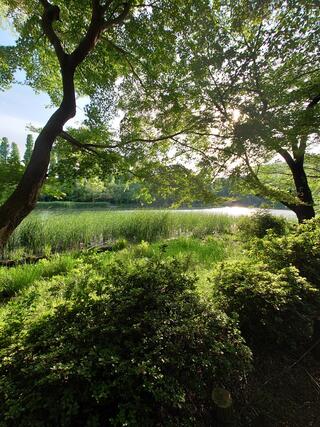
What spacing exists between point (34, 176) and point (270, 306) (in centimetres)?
262

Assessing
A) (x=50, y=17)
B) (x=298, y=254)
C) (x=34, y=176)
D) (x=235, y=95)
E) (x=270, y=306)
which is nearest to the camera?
(x=270, y=306)

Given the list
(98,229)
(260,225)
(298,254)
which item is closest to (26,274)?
(98,229)

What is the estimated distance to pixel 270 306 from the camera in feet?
7.14

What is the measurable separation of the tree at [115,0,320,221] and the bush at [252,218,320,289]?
3.45ft

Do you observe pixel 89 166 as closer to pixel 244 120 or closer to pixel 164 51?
pixel 164 51

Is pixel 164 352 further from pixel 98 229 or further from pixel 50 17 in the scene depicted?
pixel 98 229

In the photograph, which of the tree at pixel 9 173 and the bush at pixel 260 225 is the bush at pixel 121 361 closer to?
the tree at pixel 9 173

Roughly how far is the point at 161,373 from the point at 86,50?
3.14 m

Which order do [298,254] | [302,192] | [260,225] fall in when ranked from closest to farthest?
[298,254]
[302,192]
[260,225]

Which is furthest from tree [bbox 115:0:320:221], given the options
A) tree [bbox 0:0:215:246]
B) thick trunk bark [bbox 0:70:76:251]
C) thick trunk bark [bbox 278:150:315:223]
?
thick trunk bark [bbox 278:150:315:223]

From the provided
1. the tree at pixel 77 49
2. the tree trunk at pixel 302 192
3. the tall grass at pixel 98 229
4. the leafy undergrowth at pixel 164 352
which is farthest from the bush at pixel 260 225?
the tree at pixel 77 49

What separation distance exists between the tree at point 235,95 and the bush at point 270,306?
1819 mm

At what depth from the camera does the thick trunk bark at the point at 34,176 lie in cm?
229

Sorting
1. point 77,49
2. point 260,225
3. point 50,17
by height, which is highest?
point 50,17
